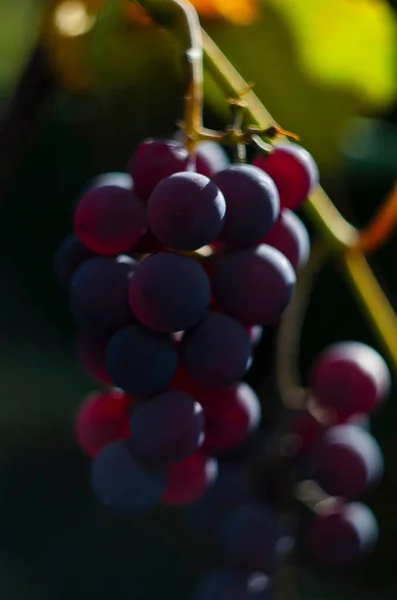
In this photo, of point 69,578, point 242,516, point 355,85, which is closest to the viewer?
point 242,516

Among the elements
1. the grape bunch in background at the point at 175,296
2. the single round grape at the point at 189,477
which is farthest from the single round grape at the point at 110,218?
the single round grape at the point at 189,477

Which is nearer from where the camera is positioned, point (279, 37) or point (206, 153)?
point (206, 153)

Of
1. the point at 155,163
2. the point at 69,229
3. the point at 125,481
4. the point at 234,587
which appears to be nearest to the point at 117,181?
the point at 155,163

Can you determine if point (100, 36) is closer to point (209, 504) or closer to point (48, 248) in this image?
point (209, 504)

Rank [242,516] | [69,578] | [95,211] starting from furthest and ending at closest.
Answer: [69,578]
[242,516]
[95,211]

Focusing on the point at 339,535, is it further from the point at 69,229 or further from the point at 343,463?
the point at 69,229

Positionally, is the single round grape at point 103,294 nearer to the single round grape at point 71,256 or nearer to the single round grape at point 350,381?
the single round grape at point 71,256

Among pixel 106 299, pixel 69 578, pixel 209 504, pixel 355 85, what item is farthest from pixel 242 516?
pixel 69 578
